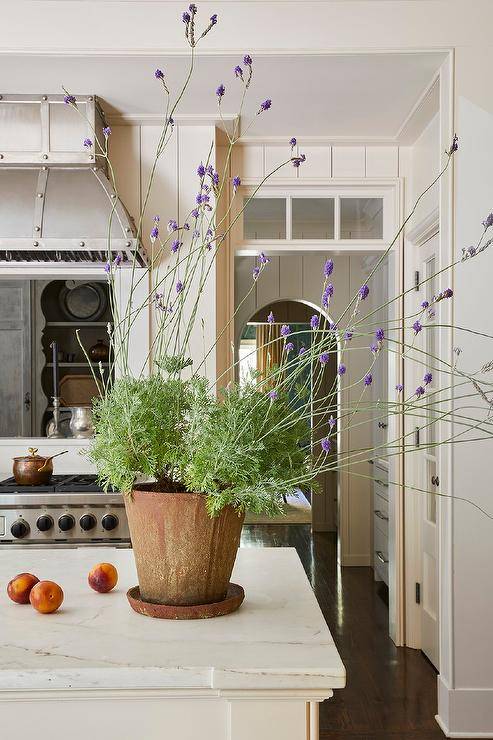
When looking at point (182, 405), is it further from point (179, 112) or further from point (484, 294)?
point (179, 112)

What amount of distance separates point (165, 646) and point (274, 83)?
9.30 feet

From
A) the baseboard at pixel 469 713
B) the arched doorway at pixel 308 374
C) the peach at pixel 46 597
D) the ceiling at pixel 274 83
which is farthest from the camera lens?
the arched doorway at pixel 308 374

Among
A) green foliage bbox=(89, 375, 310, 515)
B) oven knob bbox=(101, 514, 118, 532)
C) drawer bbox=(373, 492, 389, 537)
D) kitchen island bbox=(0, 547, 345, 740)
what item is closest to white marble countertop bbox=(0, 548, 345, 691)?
kitchen island bbox=(0, 547, 345, 740)

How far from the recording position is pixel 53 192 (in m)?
3.42

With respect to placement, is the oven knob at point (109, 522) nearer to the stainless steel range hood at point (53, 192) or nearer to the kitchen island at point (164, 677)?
the stainless steel range hood at point (53, 192)

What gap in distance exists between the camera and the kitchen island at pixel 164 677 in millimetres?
1079

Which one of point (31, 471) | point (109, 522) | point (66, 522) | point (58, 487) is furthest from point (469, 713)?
point (31, 471)

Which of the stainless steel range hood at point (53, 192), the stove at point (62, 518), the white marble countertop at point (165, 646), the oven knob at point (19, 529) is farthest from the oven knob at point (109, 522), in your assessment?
the white marble countertop at point (165, 646)

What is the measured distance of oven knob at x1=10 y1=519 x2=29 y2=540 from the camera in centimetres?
318

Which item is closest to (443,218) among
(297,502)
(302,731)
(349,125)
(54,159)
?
(349,125)

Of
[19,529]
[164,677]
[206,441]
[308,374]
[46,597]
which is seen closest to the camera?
[164,677]

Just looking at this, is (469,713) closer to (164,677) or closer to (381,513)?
(381,513)

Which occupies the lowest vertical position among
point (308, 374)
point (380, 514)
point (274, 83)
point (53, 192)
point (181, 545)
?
point (380, 514)

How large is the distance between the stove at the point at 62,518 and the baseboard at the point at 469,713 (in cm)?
150
